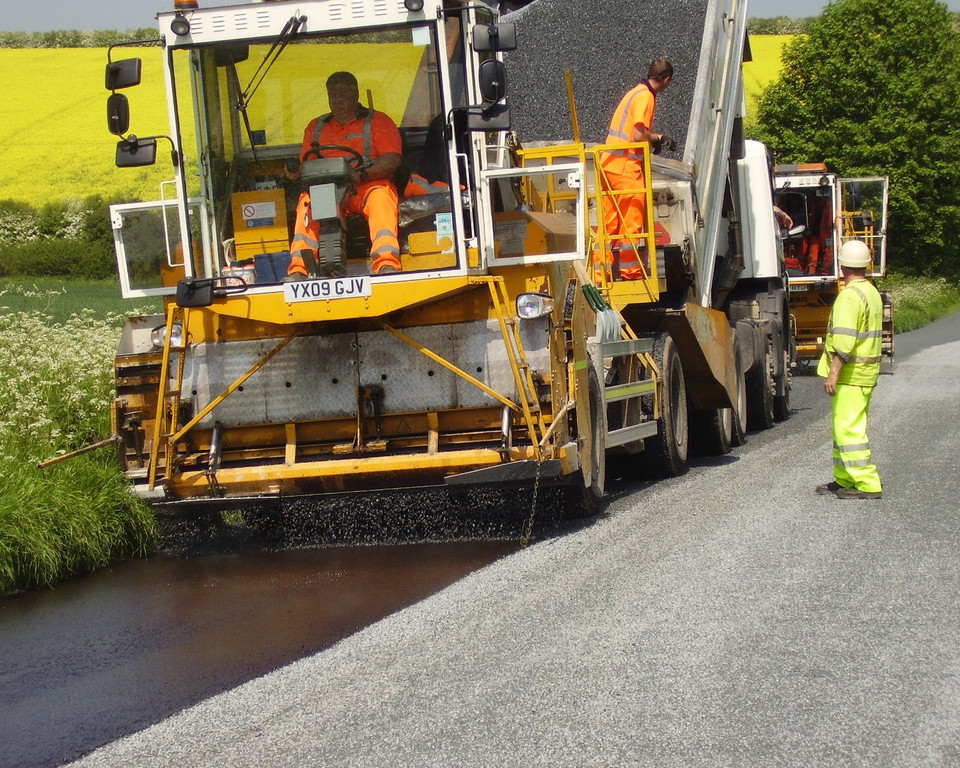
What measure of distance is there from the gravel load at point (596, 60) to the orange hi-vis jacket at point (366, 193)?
3792 mm

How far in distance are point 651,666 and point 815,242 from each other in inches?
587

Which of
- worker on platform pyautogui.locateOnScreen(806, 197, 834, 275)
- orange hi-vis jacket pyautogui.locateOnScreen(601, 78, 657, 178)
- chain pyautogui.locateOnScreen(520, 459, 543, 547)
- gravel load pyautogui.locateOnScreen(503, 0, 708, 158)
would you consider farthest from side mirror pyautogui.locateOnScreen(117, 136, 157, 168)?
worker on platform pyautogui.locateOnScreen(806, 197, 834, 275)

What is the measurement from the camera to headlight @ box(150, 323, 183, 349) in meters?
7.54

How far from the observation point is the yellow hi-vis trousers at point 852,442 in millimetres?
7617

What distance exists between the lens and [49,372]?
9625 millimetres

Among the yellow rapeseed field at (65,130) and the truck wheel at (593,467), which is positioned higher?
the yellow rapeseed field at (65,130)

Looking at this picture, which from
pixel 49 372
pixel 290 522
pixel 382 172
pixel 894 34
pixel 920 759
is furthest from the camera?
pixel 894 34

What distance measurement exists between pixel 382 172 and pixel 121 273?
1561 millimetres

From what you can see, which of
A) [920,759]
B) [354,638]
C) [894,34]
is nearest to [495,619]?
[354,638]

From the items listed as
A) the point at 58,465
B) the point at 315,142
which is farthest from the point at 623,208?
the point at 58,465

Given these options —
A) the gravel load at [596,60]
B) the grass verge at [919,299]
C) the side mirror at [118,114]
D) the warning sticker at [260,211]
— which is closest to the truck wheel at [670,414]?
the gravel load at [596,60]

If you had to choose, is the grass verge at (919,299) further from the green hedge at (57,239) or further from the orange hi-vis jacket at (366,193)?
the orange hi-vis jacket at (366,193)

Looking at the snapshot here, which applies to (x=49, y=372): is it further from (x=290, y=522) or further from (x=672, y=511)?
(x=672, y=511)

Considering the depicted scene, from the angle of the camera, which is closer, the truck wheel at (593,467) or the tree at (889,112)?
the truck wheel at (593,467)
